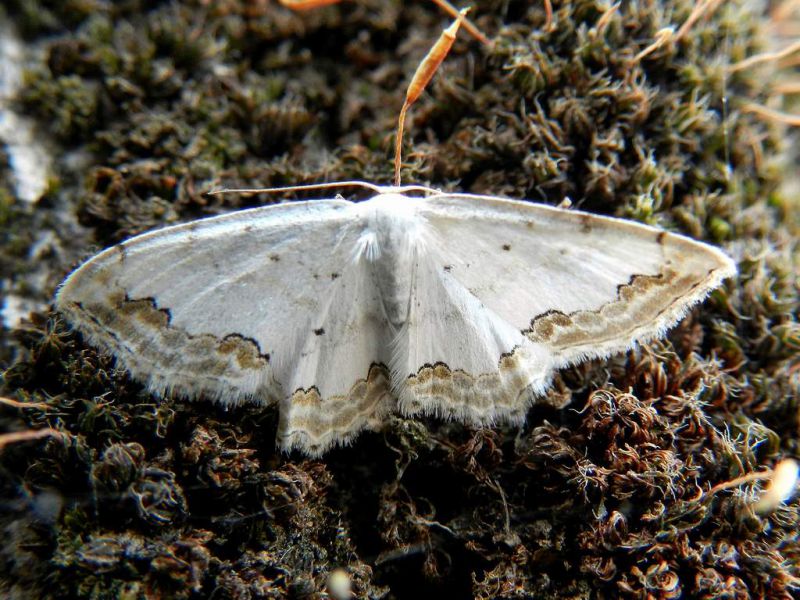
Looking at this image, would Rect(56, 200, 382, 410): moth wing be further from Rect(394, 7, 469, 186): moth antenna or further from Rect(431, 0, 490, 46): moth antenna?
Rect(431, 0, 490, 46): moth antenna

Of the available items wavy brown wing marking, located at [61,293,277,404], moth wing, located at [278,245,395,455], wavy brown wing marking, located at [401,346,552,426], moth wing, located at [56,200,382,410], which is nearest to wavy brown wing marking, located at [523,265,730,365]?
wavy brown wing marking, located at [401,346,552,426]

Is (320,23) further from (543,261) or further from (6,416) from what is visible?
(6,416)

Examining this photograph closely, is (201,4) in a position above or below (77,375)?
above

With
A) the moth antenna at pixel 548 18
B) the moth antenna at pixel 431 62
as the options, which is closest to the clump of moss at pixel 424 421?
the moth antenna at pixel 548 18

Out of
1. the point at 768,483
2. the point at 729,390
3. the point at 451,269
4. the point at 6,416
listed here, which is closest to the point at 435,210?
the point at 451,269

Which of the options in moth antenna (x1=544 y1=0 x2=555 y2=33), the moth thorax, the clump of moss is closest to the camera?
the clump of moss

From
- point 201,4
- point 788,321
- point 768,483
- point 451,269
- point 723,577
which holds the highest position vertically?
point 201,4
